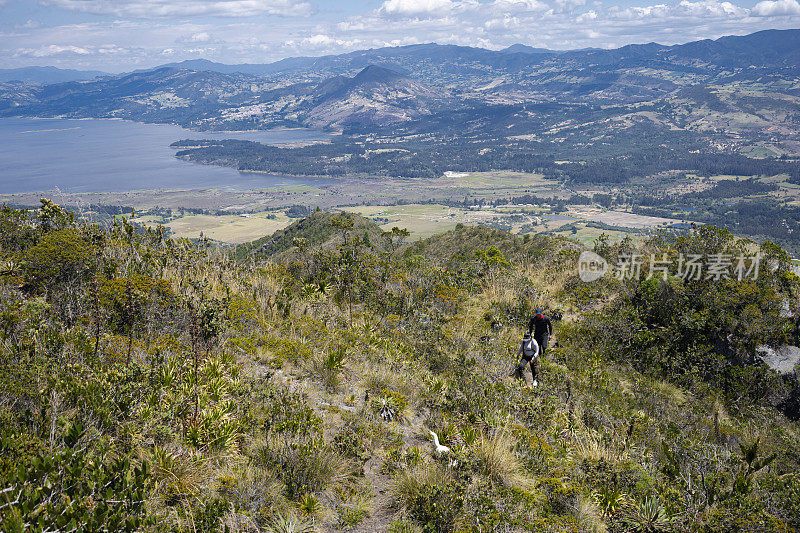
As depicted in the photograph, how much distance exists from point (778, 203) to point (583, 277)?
154247 millimetres

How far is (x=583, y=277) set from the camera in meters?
12.7

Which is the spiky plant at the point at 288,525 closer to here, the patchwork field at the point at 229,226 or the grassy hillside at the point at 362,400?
the grassy hillside at the point at 362,400

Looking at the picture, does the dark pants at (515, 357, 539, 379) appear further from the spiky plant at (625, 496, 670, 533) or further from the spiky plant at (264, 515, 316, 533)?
the spiky plant at (264, 515, 316, 533)

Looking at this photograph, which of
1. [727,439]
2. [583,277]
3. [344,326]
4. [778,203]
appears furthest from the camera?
[778,203]

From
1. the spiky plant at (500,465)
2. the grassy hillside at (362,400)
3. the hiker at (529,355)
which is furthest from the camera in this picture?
the hiker at (529,355)

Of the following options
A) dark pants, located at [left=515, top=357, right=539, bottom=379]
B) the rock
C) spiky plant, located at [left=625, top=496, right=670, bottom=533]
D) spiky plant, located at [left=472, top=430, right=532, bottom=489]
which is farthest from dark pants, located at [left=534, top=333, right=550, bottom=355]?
the rock

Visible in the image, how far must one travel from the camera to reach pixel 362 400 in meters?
6.19

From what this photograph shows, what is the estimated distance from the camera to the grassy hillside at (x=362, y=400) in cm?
378

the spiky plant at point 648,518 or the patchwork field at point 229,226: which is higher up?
the spiky plant at point 648,518

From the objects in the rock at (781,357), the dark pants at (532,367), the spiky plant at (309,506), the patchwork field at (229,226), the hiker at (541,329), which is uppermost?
the spiky plant at (309,506)

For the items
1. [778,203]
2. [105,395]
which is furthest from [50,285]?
[778,203]

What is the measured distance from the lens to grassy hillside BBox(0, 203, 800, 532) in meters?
3.78

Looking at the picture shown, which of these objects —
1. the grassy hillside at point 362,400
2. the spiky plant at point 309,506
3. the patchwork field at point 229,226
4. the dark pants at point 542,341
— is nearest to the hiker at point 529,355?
the grassy hillside at point 362,400

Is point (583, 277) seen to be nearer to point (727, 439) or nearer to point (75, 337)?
point (727, 439)
